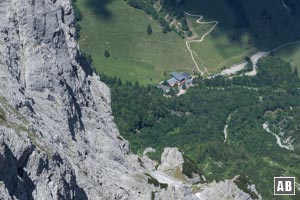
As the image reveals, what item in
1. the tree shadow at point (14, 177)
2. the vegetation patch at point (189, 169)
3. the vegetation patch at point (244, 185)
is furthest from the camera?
the vegetation patch at point (189, 169)

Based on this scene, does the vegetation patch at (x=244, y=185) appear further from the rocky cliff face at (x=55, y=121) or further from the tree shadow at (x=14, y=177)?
the tree shadow at (x=14, y=177)

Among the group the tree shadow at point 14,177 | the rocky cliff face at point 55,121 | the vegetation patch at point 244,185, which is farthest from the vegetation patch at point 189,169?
the tree shadow at point 14,177

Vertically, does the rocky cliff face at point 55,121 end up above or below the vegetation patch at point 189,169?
above

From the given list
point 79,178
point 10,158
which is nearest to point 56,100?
point 79,178

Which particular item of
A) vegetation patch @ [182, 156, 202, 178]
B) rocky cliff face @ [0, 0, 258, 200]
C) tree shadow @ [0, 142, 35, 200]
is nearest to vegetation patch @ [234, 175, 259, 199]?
vegetation patch @ [182, 156, 202, 178]

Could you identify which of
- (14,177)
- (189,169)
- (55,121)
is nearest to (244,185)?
(189,169)

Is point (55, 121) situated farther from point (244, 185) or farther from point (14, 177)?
point (244, 185)

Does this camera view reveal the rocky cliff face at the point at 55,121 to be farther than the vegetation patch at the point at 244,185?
No

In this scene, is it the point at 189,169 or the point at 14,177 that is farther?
the point at 189,169

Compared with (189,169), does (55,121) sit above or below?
above
